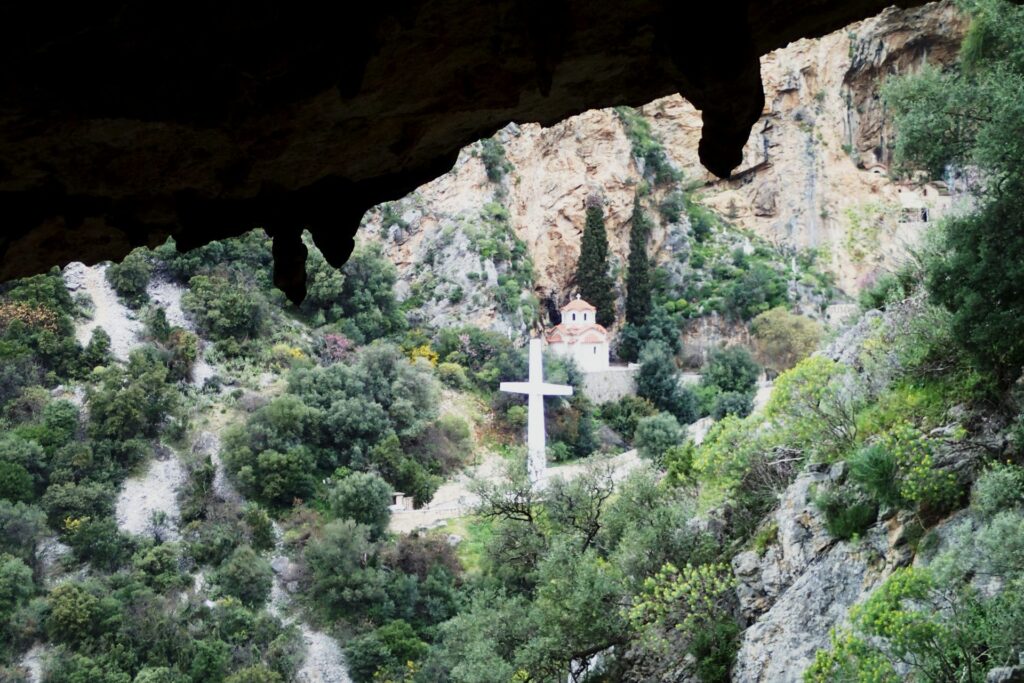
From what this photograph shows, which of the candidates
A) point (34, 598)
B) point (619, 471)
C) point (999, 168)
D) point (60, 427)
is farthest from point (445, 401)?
point (999, 168)

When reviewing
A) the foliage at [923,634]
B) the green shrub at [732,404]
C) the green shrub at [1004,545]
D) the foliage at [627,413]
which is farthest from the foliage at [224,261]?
the green shrub at [1004,545]

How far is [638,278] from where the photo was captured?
4859 cm

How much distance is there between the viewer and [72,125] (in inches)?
122

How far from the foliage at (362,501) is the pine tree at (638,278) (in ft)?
67.7

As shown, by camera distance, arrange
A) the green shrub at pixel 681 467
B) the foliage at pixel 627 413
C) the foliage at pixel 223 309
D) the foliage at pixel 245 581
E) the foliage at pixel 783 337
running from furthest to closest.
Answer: the foliage at pixel 783 337, the foliage at pixel 627 413, the foliage at pixel 223 309, the foliage at pixel 245 581, the green shrub at pixel 681 467

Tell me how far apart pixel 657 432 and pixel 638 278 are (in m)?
13.1

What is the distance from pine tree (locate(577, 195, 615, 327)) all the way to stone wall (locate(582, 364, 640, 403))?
4401mm

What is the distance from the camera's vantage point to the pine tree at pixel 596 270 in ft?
157

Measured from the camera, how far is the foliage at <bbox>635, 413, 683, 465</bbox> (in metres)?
36.2

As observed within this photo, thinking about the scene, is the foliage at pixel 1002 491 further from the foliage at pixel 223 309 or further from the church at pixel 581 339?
the church at pixel 581 339

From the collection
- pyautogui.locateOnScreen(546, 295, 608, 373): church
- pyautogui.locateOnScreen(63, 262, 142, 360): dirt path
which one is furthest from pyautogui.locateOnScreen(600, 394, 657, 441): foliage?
pyautogui.locateOnScreen(63, 262, 142, 360): dirt path

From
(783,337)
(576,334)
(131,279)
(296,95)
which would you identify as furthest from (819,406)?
(783,337)

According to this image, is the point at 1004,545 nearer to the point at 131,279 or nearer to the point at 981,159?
the point at 981,159

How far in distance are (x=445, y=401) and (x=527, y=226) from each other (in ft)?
46.1
